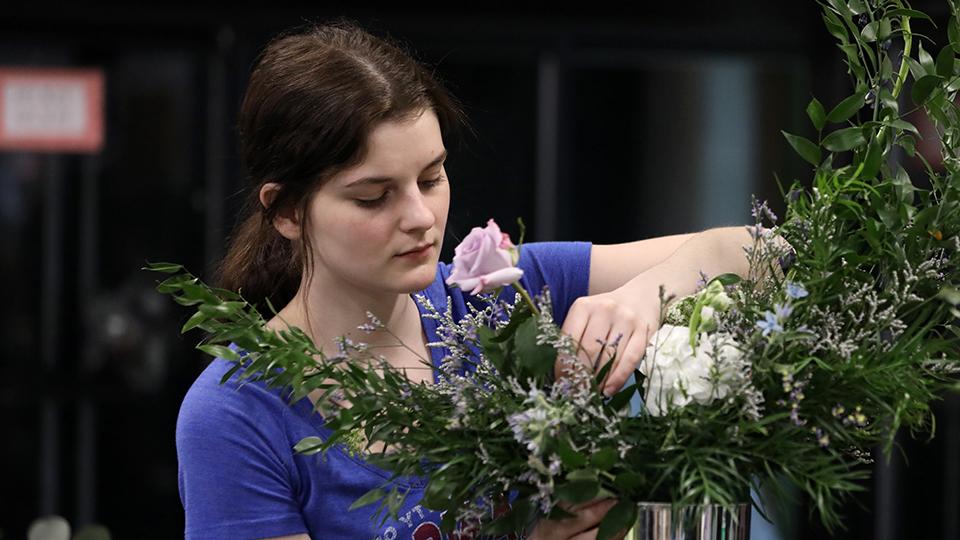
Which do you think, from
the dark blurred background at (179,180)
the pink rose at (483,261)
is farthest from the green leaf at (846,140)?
the dark blurred background at (179,180)

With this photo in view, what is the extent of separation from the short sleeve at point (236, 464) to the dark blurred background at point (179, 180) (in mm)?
2879

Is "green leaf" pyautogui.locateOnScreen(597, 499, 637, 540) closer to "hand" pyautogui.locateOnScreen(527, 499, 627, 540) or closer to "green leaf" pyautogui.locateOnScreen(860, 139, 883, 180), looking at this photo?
"hand" pyautogui.locateOnScreen(527, 499, 627, 540)

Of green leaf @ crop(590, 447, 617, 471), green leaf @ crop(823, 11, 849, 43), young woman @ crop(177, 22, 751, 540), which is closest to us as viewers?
green leaf @ crop(590, 447, 617, 471)

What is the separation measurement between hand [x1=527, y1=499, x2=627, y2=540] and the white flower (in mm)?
95

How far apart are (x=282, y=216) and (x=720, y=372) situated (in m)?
0.61

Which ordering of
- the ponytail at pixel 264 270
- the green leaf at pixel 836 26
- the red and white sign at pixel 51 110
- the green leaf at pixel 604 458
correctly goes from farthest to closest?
the red and white sign at pixel 51 110, the ponytail at pixel 264 270, the green leaf at pixel 836 26, the green leaf at pixel 604 458

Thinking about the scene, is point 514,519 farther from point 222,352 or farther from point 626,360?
point 222,352

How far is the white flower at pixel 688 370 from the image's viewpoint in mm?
1174

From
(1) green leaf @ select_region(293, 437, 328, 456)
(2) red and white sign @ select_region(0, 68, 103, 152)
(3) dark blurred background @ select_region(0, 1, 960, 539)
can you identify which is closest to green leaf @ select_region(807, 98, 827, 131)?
(1) green leaf @ select_region(293, 437, 328, 456)

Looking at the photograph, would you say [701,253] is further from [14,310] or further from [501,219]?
[14,310]

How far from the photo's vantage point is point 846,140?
4.25 feet

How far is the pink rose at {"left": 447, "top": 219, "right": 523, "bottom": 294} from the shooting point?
1185 millimetres

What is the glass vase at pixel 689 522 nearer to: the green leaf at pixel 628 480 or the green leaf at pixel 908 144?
the green leaf at pixel 628 480

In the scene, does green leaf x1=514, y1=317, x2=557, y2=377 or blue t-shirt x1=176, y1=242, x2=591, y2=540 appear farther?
blue t-shirt x1=176, y1=242, x2=591, y2=540
